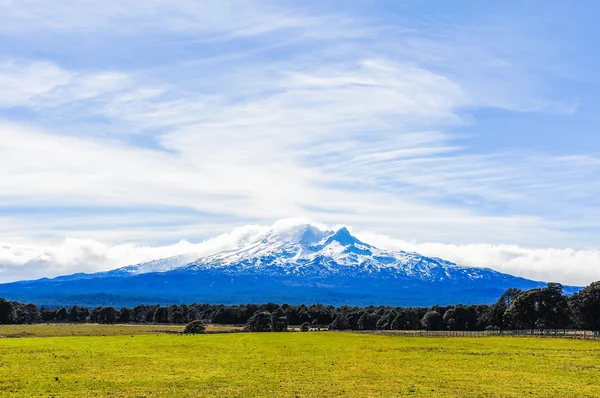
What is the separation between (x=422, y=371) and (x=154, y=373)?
22794mm

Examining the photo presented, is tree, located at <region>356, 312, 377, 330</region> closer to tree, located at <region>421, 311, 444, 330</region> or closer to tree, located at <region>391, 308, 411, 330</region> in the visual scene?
tree, located at <region>391, 308, 411, 330</region>

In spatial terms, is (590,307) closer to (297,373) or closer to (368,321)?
(368,321)

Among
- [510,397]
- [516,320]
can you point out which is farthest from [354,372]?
[516,320]

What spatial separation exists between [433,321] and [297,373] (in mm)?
121234

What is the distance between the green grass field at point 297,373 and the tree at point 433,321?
3688 inches

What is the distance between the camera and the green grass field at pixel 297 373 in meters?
36.3

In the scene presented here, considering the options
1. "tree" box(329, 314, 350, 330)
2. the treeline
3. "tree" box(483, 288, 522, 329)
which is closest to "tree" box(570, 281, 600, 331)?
the treeline

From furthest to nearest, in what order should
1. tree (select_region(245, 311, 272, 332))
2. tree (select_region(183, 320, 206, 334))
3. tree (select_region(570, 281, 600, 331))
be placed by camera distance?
tree (select_region(245, 311, 272, 332)) → tree (select_region(183, 320, 206, 334)) → tree (select_region(570, 281, 600, 331))

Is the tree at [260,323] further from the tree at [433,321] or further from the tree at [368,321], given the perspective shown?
the tree at [433,321]

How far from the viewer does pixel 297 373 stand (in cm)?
4531

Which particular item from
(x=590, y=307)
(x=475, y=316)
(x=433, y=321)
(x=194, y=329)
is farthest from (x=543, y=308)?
(x=194, y=329)

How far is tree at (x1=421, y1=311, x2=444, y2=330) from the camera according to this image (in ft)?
518

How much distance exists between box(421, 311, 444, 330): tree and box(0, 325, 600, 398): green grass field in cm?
9368

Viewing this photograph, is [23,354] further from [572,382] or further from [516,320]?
[516,320]
